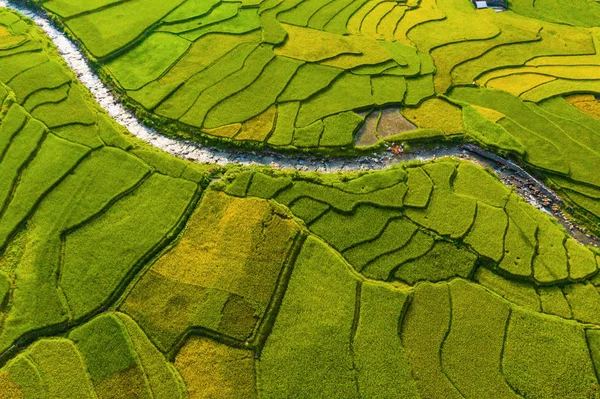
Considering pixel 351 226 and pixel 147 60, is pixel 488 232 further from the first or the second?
pixel 147 60

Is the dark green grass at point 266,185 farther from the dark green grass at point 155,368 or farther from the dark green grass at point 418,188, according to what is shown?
the dark green grass at point 155,368

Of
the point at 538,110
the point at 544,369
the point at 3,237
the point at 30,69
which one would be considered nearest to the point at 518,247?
the point at 544,369

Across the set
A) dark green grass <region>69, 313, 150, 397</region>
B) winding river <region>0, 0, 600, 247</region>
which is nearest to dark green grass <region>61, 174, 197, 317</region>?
dark green grass <region>69, 313, 150, 397</region>

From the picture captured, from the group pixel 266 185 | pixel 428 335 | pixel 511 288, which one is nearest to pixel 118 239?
pixel 266 185

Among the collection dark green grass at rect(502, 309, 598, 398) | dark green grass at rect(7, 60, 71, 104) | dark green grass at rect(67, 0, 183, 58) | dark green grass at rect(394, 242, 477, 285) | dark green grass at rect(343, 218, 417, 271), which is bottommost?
dark green grass at rect(502, 309, 598, 398)

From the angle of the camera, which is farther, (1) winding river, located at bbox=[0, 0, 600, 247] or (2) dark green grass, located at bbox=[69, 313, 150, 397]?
(1) winding river, located at bbox=[0, 0, 600, 247]

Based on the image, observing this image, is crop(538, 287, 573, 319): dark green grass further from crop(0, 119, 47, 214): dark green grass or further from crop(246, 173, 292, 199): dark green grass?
crop(0, 119, 47, 214): dark green grass

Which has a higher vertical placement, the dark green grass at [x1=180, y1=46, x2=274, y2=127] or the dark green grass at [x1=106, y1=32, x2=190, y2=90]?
the dark green grass at [x1=106, y1=32, x2=190, y2=90]

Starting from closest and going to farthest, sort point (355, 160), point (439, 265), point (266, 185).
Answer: point (439, 265) < point (266, 185) < point (355, 160)
